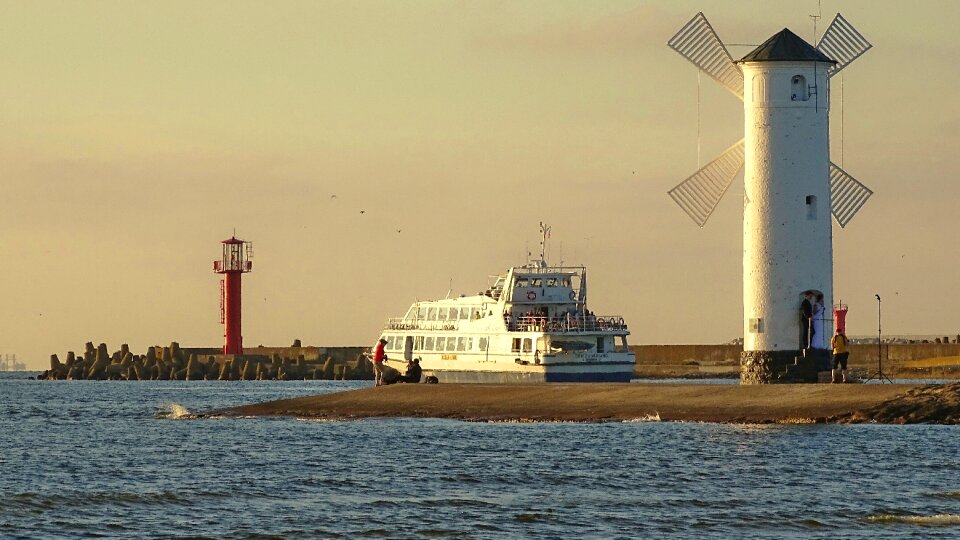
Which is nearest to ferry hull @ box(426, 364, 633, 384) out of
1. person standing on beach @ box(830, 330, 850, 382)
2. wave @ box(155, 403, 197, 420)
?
wave @ box(155, 403, 197, 420)

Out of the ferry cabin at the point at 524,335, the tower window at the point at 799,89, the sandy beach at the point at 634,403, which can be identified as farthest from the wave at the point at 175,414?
the tower window at the point at 799,89

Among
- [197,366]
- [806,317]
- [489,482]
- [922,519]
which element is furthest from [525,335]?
[197,366]

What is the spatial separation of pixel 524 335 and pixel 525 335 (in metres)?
0.07

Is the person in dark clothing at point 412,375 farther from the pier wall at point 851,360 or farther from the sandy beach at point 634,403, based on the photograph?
the pier wall at point 851,360

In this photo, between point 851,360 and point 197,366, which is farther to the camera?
point 197,366

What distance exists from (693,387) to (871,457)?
10918mm

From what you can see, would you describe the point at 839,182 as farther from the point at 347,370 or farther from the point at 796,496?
the point at 347,370

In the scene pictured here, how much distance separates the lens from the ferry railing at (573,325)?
65438mm

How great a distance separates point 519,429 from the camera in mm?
38812

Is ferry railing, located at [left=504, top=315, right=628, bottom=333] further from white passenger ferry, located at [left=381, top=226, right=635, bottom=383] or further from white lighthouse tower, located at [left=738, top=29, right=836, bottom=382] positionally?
white lighthouse tower, located at [left=738, top=29, right=836, bottom=382]

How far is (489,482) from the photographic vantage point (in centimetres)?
2845

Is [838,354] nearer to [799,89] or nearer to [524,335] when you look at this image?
[799,89]

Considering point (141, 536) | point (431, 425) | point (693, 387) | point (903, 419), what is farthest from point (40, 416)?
point (141, 536)

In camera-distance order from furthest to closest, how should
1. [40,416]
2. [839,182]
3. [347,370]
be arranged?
1. [347,370]
2. [40,416]
3. [839,182]
